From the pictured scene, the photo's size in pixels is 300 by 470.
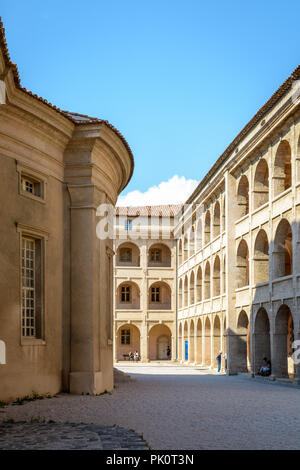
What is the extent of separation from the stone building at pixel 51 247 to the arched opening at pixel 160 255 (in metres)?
41.5

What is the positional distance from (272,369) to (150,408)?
49.8 feet

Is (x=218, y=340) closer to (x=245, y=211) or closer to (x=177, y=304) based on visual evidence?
(x=245, y=211)

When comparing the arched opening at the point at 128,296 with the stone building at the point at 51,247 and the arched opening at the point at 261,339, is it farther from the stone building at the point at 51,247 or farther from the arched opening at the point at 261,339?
the stone building at the point at 51,247

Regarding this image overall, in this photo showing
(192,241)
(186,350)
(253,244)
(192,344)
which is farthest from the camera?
(186,350)

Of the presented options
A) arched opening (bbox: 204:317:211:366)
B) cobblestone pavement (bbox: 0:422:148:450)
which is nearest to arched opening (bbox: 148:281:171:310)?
arched opening (bbox: 204:317:211:366)

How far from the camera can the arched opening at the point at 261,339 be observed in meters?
31.3

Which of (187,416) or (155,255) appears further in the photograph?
(155,255)

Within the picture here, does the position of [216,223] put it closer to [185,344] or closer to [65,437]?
[185,344]

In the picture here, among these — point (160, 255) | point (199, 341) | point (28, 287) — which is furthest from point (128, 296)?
point (28, 287)

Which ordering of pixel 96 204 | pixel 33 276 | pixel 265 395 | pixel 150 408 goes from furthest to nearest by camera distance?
pixel 265 395, pixel 96 204, pixel 33 276, pixel 150 408

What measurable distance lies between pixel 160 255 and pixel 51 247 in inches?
1749

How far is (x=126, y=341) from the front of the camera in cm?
6038
